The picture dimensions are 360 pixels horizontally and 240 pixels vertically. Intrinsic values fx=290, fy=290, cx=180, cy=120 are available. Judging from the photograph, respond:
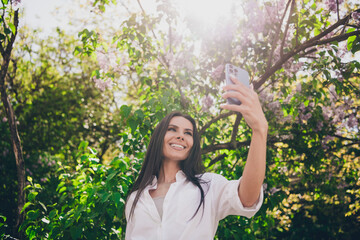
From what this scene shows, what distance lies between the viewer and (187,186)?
1686 mm

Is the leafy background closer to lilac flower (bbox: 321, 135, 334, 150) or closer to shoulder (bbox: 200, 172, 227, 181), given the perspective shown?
lilac flower (bbox: 321, 135, 334, 150)

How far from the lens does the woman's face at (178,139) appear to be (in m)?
1.88

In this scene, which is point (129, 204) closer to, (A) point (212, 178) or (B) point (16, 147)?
(A) point (212, 178)

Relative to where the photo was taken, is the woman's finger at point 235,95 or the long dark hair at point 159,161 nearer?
the woman's finger at point 235,95

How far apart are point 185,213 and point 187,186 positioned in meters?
0.20

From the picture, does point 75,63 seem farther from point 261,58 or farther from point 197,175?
point 197,175

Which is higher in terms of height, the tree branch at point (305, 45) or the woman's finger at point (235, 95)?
the tree branch at point (305, 45)

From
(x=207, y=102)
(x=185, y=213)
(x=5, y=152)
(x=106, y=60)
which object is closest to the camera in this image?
(x=185, y=213)

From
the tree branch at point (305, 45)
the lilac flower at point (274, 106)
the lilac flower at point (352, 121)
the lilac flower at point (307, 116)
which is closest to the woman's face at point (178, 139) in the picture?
the tree branch at point (305, 45)

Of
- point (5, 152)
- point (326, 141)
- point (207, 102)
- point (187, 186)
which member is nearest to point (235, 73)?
point (187, 186)

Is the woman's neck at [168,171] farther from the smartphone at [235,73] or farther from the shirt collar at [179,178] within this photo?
the smartphone at [235,73]

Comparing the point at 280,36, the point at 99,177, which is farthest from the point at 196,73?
the point at 99,177

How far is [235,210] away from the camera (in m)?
1.41

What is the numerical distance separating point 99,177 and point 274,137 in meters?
2.40
